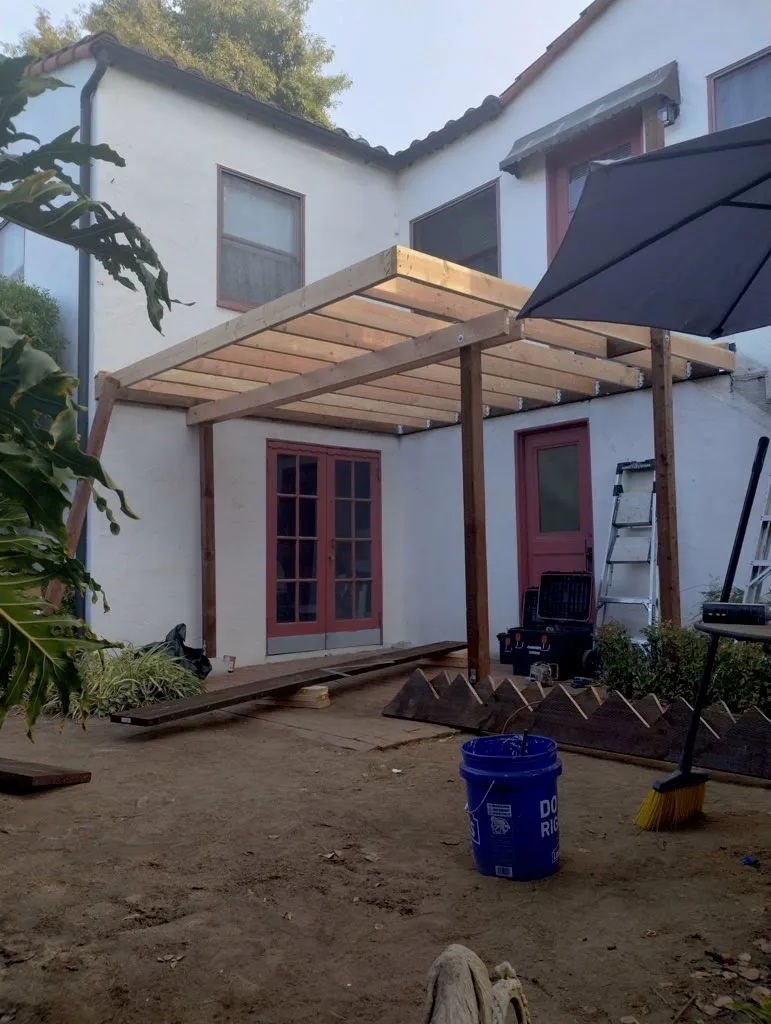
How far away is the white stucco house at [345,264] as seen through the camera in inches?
277

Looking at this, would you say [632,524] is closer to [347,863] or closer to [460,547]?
[460,547]

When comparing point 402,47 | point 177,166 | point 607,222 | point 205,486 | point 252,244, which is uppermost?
point 402,47

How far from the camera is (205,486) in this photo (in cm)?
770

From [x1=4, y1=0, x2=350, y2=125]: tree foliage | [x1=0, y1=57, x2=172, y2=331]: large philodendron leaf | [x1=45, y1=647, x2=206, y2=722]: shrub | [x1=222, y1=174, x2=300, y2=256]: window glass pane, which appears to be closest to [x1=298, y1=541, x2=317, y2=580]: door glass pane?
[x1=45, y1=647, x2=206, y2=722]: shrub

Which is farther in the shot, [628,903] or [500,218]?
[500,218]

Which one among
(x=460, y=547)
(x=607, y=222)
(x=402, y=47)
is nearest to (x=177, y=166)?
(x=460, y=547)

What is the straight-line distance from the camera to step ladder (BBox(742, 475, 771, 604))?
19.1 feet

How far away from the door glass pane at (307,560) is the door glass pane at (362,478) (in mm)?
866

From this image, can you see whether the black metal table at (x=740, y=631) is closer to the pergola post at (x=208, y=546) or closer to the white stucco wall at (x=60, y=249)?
the pergola post at (x=208, y=546)

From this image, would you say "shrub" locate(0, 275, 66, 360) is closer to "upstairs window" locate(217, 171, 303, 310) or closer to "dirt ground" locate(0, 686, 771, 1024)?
"upstairs window" locate(217, 171, 303, 310)

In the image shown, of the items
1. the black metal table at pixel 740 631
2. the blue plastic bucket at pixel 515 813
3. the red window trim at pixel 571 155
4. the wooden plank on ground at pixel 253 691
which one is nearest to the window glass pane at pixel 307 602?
the wooden plank on ground at pixel 253 691

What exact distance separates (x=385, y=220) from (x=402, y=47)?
1632cm

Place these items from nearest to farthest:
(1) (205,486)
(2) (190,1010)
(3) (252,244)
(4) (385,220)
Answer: (2) (190,1010) → (1) (205,486) → (3) (252,244) → (4) (385,220)

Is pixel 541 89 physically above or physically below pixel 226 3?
below
